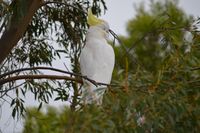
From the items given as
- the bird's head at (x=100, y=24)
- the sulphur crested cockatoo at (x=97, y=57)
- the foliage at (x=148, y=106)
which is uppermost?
the bird's head at (x=100, y=24)

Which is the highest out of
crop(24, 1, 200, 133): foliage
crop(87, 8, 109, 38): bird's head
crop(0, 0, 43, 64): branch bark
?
crop(0, 0, 43, 64): branch bark

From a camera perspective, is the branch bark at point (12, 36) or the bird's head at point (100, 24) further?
the branch bark at point (12, 36)

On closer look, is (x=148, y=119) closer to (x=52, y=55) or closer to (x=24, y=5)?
(x=24, y=5)

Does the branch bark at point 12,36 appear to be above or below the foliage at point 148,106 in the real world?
above

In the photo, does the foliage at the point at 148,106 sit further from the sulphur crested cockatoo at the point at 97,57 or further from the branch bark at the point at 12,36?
the branch bark at the point at 12,36

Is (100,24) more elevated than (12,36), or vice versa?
(12,36)

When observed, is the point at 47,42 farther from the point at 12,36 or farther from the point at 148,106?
the point at 148,106

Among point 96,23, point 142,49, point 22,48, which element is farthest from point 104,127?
point 142,49

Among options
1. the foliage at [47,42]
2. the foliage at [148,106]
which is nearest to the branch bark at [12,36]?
the foliage at [47,42]

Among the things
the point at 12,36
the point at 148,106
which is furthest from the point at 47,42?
the point at 148,106

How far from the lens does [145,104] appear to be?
1.70 meters

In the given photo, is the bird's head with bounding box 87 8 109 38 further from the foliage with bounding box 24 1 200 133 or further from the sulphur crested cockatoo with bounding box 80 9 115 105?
the foliage with bounding box 24 1 200 133

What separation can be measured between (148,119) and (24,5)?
127cm

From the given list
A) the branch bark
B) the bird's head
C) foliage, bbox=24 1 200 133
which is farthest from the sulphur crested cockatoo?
the branch bark
